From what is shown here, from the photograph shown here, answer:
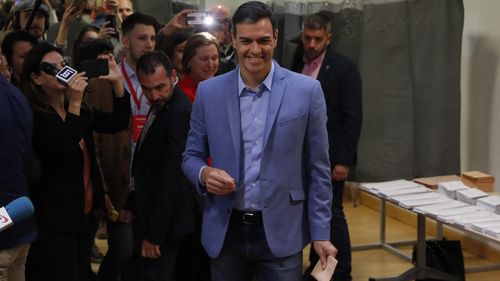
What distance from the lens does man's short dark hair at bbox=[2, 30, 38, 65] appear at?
4.11 meters

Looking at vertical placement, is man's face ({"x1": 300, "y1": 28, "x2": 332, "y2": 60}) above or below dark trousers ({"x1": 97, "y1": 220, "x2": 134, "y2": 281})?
above

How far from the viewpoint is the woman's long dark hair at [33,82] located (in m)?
3.16

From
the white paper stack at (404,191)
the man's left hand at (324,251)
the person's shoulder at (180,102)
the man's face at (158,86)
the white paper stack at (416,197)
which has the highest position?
the man's face at (158,86)

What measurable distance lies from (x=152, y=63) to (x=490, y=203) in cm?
195

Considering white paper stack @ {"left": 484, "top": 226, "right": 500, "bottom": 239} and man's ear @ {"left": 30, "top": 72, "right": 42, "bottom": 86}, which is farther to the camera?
white paper stack @ {"left": 484, "top": 226, "right": 500, "bottom": 239}

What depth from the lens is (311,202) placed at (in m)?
2.49

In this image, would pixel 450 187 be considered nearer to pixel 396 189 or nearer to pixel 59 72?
pixel 396 189

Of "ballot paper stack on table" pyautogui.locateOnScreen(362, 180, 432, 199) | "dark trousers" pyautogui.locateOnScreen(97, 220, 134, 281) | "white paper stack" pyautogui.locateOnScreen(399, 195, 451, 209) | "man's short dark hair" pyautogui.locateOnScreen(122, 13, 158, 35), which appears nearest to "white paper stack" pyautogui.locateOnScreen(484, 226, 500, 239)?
"white paper stack" pyautogui.locateOnScreen(399, 195, 451, 209)

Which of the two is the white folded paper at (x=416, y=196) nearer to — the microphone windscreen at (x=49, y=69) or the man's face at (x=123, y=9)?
the microphone windscreen at (x=49, y=69)

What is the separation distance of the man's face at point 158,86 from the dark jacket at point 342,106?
1251 mm

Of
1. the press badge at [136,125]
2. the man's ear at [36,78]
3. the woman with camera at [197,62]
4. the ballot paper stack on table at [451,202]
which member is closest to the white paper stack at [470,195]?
the ballot paper stack on table at [451,202]

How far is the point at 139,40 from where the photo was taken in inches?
164

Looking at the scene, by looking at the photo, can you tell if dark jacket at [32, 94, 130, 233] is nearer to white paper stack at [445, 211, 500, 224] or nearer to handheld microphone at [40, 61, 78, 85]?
handheld microphone at [40, 61, 78, 85]

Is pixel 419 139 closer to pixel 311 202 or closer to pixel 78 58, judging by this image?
pixel 78 58
